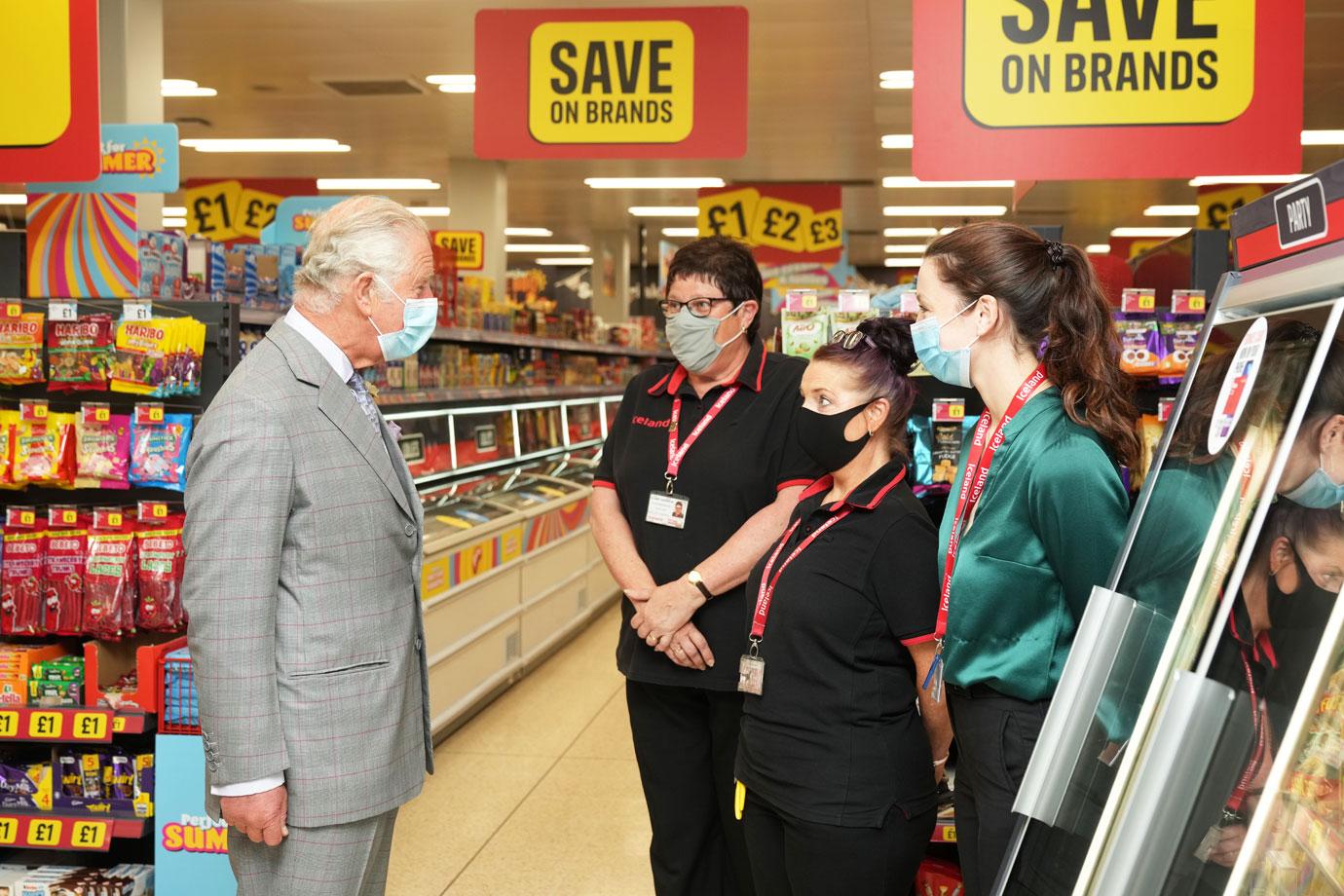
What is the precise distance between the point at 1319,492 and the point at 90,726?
129 inches

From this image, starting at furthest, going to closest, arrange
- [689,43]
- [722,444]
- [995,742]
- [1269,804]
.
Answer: [689,43], [722,444], [995,742], [1269,804]

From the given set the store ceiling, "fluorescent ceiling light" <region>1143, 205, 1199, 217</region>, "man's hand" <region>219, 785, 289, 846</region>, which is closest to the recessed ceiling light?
"fluorescent ceiling light" <region>1143, 205, 1199, 217</region>

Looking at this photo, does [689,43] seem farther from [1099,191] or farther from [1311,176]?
[1099,191]

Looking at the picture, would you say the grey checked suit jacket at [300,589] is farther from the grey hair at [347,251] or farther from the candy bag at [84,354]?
the candy bag at [84,354]

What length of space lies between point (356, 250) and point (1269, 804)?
5.65 ft

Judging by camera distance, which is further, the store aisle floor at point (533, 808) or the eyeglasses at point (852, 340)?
the store aisle floor at point (533, 808)

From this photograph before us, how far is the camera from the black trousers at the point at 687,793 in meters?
2.96

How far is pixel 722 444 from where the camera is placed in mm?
2941

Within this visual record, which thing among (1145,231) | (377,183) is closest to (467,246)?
(377,183)

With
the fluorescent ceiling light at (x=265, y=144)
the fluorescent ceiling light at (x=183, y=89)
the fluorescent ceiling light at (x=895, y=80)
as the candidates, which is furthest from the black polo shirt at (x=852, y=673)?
the fluorescent ceiling light at (x=265, y=144)

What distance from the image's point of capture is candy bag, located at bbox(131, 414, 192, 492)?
11.2 feet

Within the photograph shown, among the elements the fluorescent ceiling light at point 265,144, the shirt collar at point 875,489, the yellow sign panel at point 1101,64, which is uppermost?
the fluorescent ceiling light at point 265,144

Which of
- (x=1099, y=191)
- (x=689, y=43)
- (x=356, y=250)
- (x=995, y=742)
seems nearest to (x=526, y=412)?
(x=689, y=43)

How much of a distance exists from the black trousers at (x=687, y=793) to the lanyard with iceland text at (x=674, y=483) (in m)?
0.41
